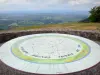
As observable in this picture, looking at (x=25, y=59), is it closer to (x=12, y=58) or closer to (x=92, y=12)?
(x=12, y=58)

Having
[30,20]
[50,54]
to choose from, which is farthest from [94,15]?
[30,20]

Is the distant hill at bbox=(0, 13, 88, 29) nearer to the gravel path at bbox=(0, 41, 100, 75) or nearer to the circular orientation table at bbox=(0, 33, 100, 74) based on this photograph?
the circular orientation table at bbox=(0, 33, 100, 74)

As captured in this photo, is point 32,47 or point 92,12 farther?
point 92,12

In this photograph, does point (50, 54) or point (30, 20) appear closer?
point (50, 54)

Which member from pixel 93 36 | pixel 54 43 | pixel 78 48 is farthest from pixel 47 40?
pixel 93 36

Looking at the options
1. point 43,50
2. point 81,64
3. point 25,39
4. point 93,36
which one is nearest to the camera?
point 81,64

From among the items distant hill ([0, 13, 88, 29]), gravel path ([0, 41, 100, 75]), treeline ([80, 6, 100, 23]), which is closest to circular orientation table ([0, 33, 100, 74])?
gravel path ([0, 41, 100, 75])

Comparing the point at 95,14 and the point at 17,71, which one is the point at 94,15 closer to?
the point at 95,14

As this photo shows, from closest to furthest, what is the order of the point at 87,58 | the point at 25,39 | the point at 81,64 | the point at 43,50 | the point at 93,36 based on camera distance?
the point at 81,64, the point at 87,58, the point at 43,50, the point at 25,39, the point at 93,36

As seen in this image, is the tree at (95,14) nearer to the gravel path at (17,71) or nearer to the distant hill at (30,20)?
the distant hill at (30,20)
